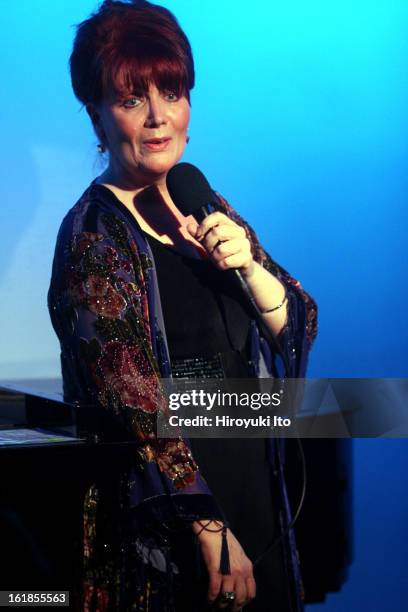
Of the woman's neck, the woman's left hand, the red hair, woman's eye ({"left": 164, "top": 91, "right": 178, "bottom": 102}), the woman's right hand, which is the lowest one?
the woman's right hand

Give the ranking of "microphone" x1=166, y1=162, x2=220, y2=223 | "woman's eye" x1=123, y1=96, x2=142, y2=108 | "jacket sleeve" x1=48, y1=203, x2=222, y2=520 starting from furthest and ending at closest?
1. "woman's eye" x1=123, y1=96, x2=142, y2=108
2. "microphone" x1=166, y1=162, x2=220, y2=223
3. "jacket sleeve" x1=48, y1=203, x2=222, y2=520

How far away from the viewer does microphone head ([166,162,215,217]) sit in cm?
181

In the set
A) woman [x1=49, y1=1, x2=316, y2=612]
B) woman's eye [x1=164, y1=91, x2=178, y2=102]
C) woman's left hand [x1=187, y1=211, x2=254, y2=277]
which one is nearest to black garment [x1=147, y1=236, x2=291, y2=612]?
woman [x1=49, y1=1, x2=316, y2=612]

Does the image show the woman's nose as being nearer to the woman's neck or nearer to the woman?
the woman

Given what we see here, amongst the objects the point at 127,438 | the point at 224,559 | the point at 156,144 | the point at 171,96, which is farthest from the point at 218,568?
the point at 171,96

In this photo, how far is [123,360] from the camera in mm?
1682

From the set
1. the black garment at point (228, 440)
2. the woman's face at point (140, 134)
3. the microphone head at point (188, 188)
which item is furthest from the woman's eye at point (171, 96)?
the black garment at point (228, 440)

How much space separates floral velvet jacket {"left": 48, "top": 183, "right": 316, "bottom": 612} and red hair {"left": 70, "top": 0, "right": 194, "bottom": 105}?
0.37 m

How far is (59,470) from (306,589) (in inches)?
32.4

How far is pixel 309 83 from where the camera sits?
2.21 m

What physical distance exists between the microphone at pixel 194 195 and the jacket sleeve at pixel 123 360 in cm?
15

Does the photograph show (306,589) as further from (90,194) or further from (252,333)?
(90,194)

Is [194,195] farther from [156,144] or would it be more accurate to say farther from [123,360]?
[123,360]

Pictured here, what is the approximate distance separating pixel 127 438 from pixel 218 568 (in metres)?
0.31
